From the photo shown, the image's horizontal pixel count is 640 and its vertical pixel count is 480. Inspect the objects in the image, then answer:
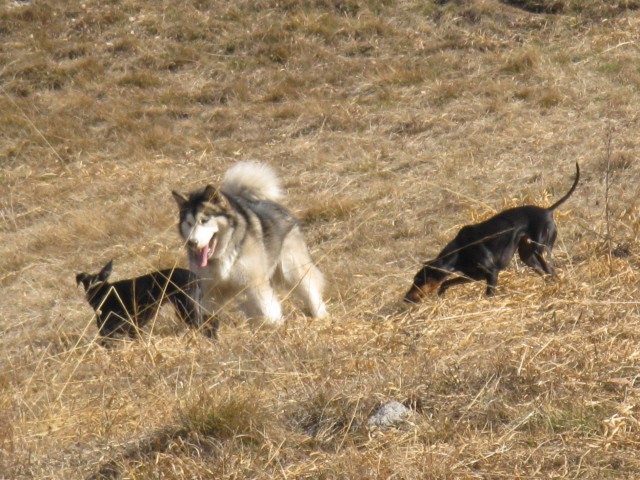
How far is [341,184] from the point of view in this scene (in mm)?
10922

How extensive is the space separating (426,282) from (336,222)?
3.37 m

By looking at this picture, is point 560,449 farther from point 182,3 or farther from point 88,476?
point 182,3

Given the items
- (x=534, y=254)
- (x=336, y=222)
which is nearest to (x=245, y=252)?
(x=534, y=254)

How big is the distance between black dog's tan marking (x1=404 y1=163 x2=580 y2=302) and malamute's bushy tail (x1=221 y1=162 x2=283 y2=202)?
172cm

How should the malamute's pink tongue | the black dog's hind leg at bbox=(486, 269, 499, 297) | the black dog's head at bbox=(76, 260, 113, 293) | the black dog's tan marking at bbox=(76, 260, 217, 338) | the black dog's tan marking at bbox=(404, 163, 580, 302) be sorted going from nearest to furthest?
the black dog's hind leg at bbox=(486, 269, 499, 297)
the black dog's tan marking at bbox=(404, 163, 580, 302)
the malamute's pink tongue
the black dog's tan marking at bbox=(76, 260, 217, 338)
the black dog's head at bbox=(76, 260, 113, 293)

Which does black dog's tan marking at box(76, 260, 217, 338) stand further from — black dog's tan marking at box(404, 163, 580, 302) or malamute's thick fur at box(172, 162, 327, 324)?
black dog's tan marking at box(404, 163, 580, 302)

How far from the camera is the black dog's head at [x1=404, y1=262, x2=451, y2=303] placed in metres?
6.62

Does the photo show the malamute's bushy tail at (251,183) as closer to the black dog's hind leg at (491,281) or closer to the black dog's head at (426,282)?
the black dog's head at (426,282)

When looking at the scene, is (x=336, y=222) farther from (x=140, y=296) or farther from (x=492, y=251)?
(x=492, y=251)

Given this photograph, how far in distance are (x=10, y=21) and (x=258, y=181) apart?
946 cm

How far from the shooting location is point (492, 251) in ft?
22.2

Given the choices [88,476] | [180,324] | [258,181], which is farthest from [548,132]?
[88,476]

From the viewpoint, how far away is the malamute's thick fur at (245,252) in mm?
7008

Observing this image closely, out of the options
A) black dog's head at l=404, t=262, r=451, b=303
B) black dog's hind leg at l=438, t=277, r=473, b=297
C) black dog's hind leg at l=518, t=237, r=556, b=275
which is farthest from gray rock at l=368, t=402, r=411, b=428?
black dog's hind leg at l=518, t=237, r=556, b=275
